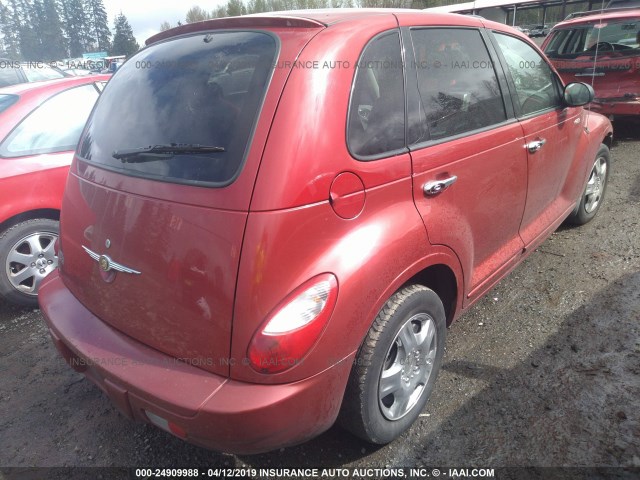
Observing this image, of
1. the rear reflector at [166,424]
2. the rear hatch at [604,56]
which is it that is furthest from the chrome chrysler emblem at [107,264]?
the rear hatch at [604,56]

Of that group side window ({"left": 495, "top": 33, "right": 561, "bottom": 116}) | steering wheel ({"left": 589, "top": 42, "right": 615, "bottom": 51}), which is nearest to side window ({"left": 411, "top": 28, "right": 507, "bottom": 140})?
side window ({"left": 495, "top": 33, "right": 561, "bottom": 116})

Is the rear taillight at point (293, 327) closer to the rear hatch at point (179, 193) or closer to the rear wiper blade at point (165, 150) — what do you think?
the rear hatch at point (179, 193)

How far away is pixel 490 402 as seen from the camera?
232 cm

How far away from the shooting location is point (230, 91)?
1775mm

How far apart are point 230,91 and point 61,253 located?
123cm

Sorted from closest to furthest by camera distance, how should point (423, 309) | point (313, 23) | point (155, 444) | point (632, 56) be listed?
1. point (313, 23)
2. point (423, 309)
3. point (155, 444)
4. point (632, 56)

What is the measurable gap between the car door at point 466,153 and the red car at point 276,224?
14 mm

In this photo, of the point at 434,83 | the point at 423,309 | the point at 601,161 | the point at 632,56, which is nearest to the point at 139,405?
the point at 423,309

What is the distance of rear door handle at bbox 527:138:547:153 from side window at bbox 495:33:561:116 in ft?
0.62

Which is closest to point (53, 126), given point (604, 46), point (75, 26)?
point (604, 46)

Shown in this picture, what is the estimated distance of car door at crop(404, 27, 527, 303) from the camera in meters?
2.08

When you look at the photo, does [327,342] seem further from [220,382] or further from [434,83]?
[434,83]

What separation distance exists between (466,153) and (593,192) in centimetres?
264

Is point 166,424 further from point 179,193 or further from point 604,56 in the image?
point 604,56
